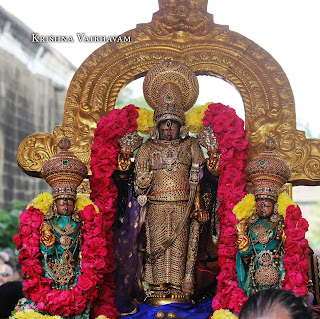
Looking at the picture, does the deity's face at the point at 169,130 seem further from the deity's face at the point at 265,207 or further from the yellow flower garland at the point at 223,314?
the yellow flower garland at the point at 223,314

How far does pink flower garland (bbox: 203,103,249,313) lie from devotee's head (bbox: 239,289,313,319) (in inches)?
141

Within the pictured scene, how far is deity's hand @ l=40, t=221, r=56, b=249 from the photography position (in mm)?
5992

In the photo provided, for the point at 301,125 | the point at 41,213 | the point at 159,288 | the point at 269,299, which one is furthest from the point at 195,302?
the point at 301,125

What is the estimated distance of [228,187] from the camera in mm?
6445

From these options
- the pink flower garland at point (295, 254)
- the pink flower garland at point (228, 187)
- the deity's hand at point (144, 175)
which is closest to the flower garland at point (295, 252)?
the pink flower garland at point (295, 254)

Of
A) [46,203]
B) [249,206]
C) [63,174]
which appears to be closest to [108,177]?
[63,174]

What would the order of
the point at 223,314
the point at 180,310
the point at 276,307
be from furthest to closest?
the point at 180,310
the point at 223,314
the point at 276,307

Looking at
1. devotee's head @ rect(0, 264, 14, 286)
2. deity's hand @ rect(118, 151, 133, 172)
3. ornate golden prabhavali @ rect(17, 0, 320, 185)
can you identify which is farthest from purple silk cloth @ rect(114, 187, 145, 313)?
devotee's head @ rect(0, 264, 14, 286)

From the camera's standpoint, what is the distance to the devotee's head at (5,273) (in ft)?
36.1

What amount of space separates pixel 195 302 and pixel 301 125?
2641cm

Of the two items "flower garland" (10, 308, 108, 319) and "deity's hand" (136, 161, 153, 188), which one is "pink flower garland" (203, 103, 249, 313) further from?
"flower garland" (10, 308, 108, 319)

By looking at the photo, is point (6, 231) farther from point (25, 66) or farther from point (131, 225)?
point (131, 225)

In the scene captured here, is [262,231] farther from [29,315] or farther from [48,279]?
[29,315]

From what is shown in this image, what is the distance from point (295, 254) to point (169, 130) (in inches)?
84.9
